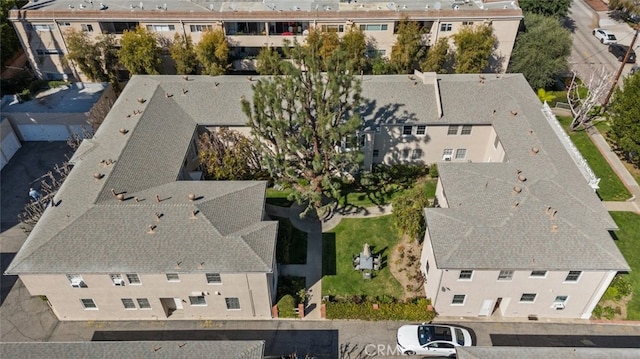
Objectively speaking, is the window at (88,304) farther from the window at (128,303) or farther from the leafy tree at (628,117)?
the leafy tree at (628,117)

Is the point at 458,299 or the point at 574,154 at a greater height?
the point at 574,154

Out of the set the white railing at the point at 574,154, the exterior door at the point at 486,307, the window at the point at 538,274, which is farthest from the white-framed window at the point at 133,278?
the white railing at the point at 574,154

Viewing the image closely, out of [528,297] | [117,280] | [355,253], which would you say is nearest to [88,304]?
[117,280]

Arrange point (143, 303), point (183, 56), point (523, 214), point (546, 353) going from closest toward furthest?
point (546, 353), point (523, 214), point (143, 303), point (183, 56)

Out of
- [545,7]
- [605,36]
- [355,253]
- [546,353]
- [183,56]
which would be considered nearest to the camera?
[546,353]

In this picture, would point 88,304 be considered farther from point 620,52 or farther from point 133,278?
point 620,52

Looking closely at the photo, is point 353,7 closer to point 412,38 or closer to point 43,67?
point 412,38

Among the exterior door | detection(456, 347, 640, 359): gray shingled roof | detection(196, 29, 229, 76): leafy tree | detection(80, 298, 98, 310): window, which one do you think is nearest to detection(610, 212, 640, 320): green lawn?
detection(456, 347, 640, 359): gray shingled roof

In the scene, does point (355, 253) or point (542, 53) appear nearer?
point (355, 253)

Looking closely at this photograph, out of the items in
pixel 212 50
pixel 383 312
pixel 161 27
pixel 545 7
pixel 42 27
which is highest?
pixel 42 27
